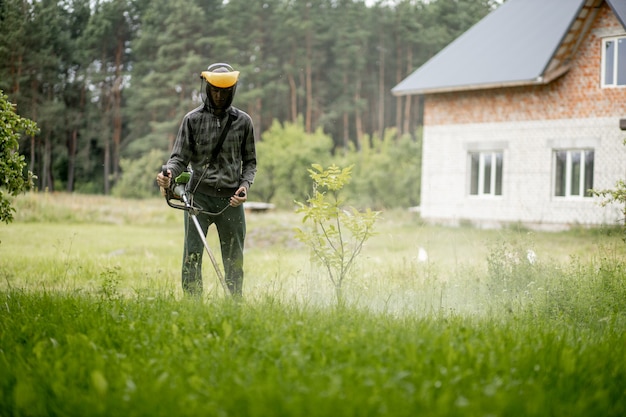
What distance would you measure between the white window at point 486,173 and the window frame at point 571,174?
1.54m

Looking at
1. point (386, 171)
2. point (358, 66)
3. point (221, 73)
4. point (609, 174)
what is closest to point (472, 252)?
point (609, 174)

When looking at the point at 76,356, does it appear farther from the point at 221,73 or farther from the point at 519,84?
the point at 519,84

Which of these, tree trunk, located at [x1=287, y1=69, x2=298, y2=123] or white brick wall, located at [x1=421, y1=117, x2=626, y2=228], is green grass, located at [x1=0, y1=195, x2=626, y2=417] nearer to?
white brick wall, located at [x1=421, y1=117, x2=626, y2=228]

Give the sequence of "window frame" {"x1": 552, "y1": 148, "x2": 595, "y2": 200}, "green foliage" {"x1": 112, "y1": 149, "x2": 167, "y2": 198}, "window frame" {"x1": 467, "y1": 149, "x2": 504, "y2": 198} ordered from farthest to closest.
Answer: "green foliage" {"x1": 112, "y1": 149, "x2": 167, "y2": 198} → "window frame" {"x1": 467, "y1": 149, "x2": 504, "y2": 198} → "window frame" {"x1": 552, "y1": 148, "x2": 595, "y2": 200}

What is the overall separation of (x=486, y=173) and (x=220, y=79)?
1423cm

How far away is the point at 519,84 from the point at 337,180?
499 inches

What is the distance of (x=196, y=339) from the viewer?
3.84 meters

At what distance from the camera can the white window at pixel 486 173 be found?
60.6ft

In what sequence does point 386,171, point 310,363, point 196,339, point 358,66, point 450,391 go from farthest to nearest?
point 358,66
point 386,171
point 196,339
point 310,363
point 450,391

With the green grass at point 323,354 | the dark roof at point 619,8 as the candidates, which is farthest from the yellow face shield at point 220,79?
the dark roof at point 619,8

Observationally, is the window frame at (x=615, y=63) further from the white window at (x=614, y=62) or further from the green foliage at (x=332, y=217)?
the green foliage at (x=332, y=217)

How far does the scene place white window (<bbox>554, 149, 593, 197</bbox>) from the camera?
55.2 ft

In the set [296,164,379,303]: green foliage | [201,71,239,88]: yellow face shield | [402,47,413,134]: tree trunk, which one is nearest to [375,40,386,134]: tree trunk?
[402,47,413,134]: tree trunk

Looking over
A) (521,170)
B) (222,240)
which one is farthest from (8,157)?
(521,170)
